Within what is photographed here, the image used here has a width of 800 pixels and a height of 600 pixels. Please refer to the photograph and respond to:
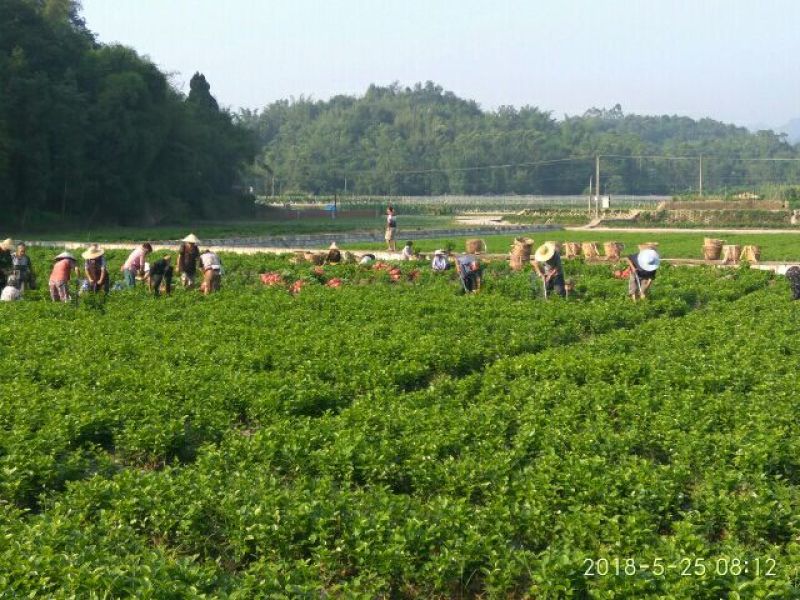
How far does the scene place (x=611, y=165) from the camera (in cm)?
16275

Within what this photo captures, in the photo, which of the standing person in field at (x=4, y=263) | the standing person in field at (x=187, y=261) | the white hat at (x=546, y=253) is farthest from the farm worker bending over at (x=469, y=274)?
the standing person in field at (x=4, y=263)

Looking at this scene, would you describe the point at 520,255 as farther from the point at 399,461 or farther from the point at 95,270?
the point at 399,461

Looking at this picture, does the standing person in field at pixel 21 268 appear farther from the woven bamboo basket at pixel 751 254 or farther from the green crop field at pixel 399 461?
the woven bamboo basket at pixel 751 254

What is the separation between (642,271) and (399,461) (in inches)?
552

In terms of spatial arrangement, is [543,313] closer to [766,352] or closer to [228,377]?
[766,352]

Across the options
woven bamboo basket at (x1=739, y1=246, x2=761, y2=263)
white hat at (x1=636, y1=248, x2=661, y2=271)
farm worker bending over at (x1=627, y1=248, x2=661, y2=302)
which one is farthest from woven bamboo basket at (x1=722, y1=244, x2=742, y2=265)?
white hat at (x1=636, y1=248, x2=661, y2=271)

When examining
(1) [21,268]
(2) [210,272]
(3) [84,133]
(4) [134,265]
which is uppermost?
(3) [84,133]

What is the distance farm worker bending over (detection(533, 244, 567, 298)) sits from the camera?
75.1 feet

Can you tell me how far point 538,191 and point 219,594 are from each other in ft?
538

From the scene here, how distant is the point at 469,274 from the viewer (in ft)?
79.9

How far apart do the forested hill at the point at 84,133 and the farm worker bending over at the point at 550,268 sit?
4261 cm

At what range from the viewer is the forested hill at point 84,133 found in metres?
60.0

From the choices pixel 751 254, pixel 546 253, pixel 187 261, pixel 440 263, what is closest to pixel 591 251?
pixel 751 254

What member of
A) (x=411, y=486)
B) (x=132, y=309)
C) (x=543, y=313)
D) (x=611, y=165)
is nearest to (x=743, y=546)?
(x=411, y=486)
